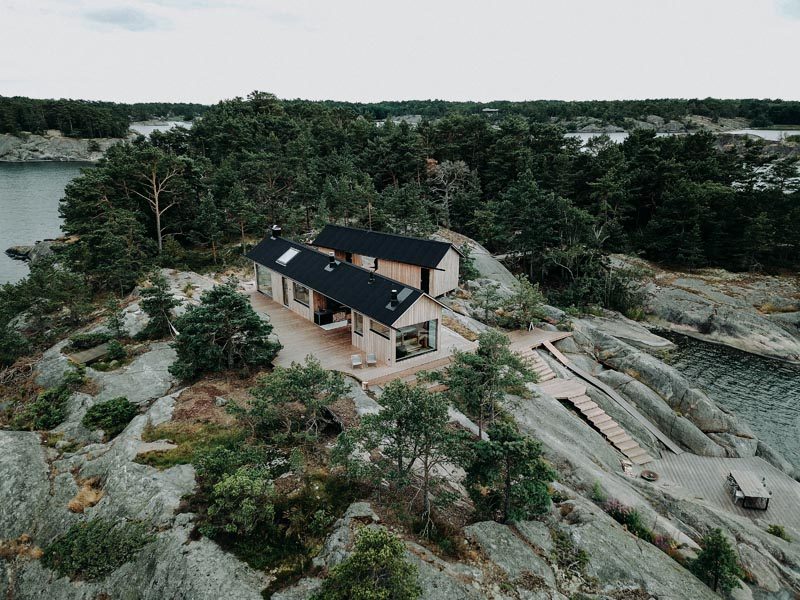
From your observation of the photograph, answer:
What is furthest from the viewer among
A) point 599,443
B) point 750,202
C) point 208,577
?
point 750,202

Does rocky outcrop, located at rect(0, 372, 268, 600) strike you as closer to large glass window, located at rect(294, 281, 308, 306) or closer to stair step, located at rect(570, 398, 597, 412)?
large glass window, located at rect(294, 281, 308, 306)

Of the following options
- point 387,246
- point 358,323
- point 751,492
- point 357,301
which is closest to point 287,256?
point 387,246

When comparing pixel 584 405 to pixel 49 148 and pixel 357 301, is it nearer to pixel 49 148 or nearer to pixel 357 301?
pixel 357 301

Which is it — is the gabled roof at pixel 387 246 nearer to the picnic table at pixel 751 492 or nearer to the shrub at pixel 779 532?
the picnic table at pixel 751 492

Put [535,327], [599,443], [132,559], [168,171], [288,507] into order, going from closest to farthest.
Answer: [132,559], [288,507], [599,443], [535,327], [168,171]

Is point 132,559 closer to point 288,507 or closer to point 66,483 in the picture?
point 288,507

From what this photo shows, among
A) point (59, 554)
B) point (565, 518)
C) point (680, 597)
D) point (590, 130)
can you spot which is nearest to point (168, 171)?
point (59, 554)

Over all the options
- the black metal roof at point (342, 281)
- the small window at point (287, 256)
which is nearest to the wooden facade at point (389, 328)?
the black metal roof at point (342, 281)

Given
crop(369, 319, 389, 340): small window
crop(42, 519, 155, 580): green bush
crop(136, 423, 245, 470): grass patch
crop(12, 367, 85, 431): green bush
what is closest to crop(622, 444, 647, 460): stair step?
crop(369, 319, 389, 340): small window
